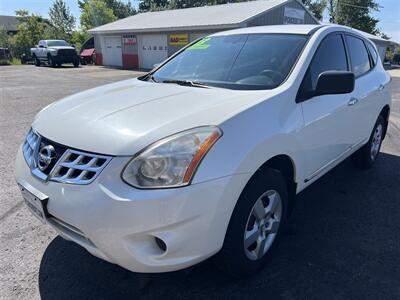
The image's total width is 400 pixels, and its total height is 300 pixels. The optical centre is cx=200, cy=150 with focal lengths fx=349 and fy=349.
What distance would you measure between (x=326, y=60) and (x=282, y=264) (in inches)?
73.2

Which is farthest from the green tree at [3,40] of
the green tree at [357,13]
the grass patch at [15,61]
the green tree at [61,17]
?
the green tree at [357,13]

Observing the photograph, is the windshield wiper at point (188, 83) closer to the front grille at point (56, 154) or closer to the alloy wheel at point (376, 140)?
the front grille at point (56, 154)

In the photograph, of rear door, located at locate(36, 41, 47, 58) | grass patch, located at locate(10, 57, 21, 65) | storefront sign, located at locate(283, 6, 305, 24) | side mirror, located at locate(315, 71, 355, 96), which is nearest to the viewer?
side mirror, located at locate(315, 71, 355, 96)

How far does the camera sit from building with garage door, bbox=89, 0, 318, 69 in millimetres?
19977

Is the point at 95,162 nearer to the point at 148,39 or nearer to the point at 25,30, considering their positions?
the point at 148,39

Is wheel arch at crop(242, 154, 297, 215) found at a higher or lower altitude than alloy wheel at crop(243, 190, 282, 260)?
higher

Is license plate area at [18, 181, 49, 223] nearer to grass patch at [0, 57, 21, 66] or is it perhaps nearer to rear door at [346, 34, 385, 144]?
rear door at [346, 34, 385, 144]

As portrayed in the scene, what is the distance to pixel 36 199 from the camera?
7.01 ft

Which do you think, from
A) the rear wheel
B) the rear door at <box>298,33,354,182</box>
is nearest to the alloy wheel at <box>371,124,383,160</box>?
the rear door at <box>298,33,354,182</box>

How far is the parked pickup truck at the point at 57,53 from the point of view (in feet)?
85.4

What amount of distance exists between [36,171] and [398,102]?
37.3 ft

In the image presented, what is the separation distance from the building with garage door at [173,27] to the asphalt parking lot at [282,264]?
16330mm

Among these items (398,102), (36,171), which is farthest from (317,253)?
(398,102)

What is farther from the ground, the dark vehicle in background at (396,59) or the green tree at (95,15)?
the green tree at (95,15)
